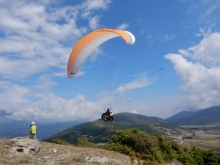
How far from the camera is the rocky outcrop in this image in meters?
22.4

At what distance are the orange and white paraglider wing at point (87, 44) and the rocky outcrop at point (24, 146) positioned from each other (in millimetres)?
8085

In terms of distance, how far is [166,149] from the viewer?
1432 inches

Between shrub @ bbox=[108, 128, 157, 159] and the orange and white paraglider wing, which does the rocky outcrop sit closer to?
the orange and white paraglider wing

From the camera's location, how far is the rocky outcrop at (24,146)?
22.4 metres

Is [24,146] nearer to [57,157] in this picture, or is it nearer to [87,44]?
[57,157]

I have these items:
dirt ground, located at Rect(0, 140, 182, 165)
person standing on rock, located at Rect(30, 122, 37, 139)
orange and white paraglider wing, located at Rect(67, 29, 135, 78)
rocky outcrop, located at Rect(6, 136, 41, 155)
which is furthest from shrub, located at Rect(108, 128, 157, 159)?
orange and white paraglider wing, located at Rect(67, 29, 135, 78)

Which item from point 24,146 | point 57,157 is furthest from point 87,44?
point 24,146

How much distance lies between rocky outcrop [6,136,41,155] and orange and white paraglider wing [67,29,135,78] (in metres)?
8.09

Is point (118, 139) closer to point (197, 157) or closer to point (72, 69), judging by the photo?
point (72, 69)

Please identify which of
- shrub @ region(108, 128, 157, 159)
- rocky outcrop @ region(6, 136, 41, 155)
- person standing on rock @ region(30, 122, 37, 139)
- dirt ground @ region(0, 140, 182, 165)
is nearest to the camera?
dirt ground @ region(0, 140, 182, 165)

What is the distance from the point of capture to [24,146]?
23.0 metres

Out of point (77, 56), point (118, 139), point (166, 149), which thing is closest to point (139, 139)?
point (118, 139)

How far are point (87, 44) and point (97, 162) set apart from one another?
1187 cm

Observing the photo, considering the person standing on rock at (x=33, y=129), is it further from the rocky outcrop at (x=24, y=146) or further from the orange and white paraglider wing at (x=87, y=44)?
the orange and white paraglider wing at (x=87, y=44)
